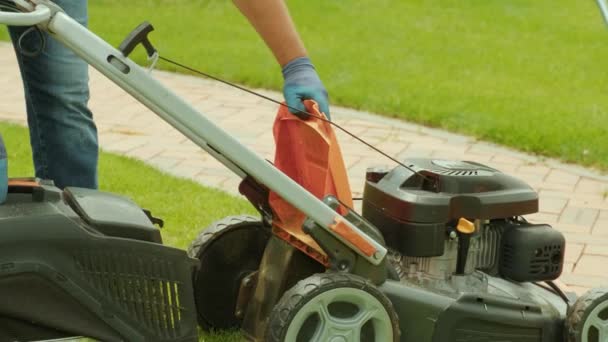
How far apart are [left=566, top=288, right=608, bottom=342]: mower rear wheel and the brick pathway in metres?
0.91

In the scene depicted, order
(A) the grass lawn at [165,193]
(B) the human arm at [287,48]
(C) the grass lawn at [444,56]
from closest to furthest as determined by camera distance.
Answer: (B) the human arm at [287,48], (A) the grass lawn at [165,193], (C) the grass lawn at [444,56]

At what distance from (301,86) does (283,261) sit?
0.40 meters

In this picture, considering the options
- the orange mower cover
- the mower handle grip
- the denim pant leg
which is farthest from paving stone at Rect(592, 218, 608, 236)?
the mower handle grip

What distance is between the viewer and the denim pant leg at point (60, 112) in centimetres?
303

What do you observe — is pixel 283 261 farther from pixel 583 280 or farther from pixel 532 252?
pixel 583 280

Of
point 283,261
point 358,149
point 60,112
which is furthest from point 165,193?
point 283,261

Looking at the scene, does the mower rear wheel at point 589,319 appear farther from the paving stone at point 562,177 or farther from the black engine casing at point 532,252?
the paving stone at point 562,177

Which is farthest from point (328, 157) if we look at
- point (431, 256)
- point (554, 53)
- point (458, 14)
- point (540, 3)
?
point (540, 3)

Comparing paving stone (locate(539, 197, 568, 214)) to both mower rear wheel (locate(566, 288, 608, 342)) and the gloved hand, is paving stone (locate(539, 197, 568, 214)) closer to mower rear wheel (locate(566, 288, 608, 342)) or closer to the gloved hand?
Result: mower rear wheel (locate(566, 288, 608, 342))

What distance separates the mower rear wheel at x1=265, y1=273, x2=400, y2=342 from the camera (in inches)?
97.0

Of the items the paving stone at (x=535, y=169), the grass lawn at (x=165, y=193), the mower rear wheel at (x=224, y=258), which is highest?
the mower rear wheel at (x=224, y=258)

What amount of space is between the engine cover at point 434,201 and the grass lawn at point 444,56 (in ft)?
7.76

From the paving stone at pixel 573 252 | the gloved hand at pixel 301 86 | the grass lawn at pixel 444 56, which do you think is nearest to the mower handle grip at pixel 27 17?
the gloved hand at pixel 301 86

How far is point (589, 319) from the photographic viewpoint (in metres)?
2.65
